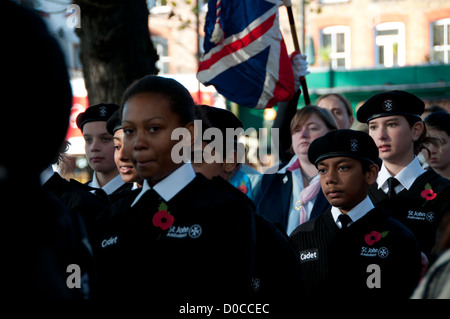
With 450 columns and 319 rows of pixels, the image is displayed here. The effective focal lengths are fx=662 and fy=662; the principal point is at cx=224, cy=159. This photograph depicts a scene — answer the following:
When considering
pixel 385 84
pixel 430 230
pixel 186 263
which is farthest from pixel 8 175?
pixel 385 84

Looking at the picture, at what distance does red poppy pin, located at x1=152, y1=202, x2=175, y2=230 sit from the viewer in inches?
100

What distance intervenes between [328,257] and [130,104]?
4.84 feet

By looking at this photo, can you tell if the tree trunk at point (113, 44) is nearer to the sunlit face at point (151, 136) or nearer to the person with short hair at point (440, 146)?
the person with short hair at point (440, 146)

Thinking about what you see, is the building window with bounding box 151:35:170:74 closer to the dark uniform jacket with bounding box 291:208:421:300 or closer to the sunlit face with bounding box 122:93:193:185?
the dark uniform jacket with bounding box 291:208:421:300

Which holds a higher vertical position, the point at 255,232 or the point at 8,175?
the point at 8,175

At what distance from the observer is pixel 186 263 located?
2.46 m

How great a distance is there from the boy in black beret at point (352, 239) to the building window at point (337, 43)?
24577mm

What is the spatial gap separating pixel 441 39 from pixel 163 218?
26.2 meters

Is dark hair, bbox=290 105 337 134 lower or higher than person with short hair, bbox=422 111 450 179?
higher

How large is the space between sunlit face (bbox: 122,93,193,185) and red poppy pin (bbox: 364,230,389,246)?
4.28 ft

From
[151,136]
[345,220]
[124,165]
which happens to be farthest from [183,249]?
[124,165]

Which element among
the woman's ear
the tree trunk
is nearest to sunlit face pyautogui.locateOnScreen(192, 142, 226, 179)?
the woman's ear

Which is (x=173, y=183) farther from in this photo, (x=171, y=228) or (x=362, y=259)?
(x=362, y=259)

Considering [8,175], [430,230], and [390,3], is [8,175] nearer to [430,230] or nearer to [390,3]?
[430,230]
